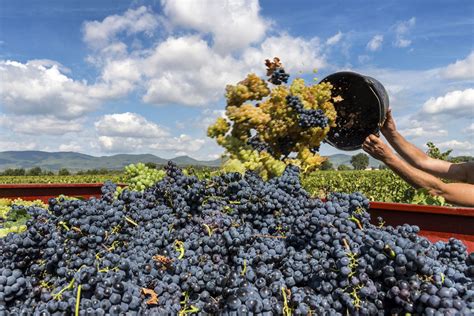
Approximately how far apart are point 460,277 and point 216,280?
89cm

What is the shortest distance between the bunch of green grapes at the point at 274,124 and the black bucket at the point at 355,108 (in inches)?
10.3

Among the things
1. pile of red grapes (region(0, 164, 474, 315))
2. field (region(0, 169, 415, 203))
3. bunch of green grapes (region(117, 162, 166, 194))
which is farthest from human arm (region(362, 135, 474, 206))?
pile of red grapes (region(0, 164, 474, 315))

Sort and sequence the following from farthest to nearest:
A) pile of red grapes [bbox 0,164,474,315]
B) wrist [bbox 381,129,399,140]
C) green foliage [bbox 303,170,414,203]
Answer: wrist [bbox 381,129,399,140] → green foliage [bbox 303,170,414,203] → pile of red grapes [bbox 0,164,474,315]

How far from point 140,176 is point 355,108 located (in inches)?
73.9

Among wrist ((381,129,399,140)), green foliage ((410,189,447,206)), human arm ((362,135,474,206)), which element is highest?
wrist ((381,129,399,140))

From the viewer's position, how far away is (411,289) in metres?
1.31

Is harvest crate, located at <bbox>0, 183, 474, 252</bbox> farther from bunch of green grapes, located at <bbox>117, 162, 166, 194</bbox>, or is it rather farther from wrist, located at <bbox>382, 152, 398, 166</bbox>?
wrist, located at <bbox>382, 152, 398, 166</bbox>

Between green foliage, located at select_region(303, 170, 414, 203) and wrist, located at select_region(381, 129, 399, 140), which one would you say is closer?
green foliage, located at select_region(303, 170, 414, 203)

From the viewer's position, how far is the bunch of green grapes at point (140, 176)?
2926 mm

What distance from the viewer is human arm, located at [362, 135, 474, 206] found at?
176 inches

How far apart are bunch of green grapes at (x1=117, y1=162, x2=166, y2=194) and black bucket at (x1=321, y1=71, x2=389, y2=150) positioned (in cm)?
149

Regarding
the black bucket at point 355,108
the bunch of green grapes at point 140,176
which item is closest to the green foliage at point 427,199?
the black bucket at point 355,108

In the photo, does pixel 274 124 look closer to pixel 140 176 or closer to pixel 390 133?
pixel 140 176

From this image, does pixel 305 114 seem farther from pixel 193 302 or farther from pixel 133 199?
pixel 193 302
